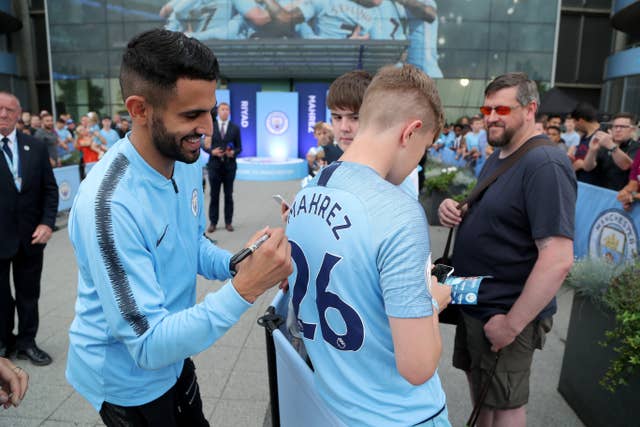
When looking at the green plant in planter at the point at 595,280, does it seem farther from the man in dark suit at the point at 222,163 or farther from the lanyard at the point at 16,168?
the man in dark suit at the point at 222,163

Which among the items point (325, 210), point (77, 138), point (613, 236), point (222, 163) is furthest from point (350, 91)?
point (77, 138)

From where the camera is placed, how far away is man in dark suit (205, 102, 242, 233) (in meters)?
8.00

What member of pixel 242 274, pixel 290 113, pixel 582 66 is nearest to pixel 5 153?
pixel 242 274

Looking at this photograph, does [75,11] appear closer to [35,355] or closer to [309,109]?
[309,109]

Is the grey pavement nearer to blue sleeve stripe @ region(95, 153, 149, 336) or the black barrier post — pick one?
the black barrier post

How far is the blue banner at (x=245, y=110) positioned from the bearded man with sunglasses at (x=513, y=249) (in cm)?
1737

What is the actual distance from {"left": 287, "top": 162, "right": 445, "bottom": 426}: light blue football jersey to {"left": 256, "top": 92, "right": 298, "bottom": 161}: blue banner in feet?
56.5

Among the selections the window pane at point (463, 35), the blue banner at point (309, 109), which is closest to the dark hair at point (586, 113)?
the blue banner at point (309, 109)

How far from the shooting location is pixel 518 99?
2.22 meters

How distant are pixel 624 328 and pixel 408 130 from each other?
194cm

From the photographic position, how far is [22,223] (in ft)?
11.9

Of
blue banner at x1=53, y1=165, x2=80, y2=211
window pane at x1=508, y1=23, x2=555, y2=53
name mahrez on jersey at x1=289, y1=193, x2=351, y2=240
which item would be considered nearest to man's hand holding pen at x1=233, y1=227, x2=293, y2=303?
name mahrez on jersey at x1=289, y1=193, x2=351, y2=240

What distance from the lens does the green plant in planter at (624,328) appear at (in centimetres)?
229

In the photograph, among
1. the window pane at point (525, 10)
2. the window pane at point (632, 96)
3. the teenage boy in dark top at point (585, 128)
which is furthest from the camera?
the window pane at point (525, 10)
